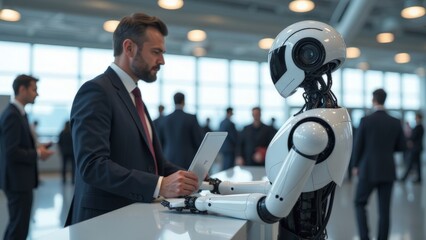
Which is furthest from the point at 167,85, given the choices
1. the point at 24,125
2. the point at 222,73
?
the point at 24,125

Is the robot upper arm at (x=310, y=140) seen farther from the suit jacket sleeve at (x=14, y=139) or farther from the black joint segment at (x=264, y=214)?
the suit jacket sleeve at (x=14, y=139)

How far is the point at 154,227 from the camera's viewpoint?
1.16 meters

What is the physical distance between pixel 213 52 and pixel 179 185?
38.2ft

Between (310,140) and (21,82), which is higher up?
(21,82)

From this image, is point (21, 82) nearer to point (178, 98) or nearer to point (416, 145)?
point (178, 98)

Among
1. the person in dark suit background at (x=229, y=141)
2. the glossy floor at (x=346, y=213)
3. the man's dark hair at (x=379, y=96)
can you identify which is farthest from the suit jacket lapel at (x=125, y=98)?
the person in dark suit background at (x=229, y=141)

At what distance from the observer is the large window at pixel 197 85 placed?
36.6 feet

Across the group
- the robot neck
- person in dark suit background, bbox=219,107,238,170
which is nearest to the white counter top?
the robot neck

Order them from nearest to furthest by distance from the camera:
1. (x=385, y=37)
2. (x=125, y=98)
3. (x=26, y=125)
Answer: (x=125, y=98) < (x=26, y=125) < (x=385, y=37)

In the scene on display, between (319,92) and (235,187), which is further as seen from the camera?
(235,187)

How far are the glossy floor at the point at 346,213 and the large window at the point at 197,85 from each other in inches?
171

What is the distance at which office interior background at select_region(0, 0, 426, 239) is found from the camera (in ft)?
18.4

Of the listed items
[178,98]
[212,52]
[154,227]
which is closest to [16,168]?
[154,227]

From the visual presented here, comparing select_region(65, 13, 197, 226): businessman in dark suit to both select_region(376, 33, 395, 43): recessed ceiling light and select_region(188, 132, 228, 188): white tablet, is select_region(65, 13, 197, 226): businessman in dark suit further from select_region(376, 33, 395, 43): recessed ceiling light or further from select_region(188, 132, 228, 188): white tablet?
select_region(376, 33, 395, 43): recessed ceiling light
